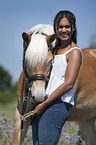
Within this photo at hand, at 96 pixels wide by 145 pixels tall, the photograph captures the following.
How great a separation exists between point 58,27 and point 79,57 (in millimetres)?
408

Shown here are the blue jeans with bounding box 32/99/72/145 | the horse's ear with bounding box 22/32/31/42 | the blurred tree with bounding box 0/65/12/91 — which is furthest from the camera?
the blurred tree with bounding box 0/65/12/91

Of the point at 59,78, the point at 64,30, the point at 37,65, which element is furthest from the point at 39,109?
the point at 64,30

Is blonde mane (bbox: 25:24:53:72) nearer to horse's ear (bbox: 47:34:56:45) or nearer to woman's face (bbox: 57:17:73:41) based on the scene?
horse's ear (bbox: 47:34:56:45)

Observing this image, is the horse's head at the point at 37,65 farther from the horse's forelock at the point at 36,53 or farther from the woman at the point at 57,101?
the woman at the point at 57,101

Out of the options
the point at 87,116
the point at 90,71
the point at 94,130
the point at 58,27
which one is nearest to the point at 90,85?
the point at 90,71

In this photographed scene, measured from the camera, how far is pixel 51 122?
1.81 m

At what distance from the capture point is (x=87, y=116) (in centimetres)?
311

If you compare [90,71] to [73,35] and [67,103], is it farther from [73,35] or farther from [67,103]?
[67,103]

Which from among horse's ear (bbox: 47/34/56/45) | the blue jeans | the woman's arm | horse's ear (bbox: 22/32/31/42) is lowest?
the blue jeans

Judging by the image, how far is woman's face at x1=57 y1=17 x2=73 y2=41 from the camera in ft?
6.77

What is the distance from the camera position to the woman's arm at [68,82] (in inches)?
71.4

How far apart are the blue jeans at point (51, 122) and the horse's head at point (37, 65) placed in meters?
0.18

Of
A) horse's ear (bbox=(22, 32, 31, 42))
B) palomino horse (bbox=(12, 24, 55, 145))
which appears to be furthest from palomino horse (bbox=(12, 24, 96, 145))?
horse's ear (bbox=(22, 32, 31, 42))

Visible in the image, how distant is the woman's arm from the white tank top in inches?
2.2
